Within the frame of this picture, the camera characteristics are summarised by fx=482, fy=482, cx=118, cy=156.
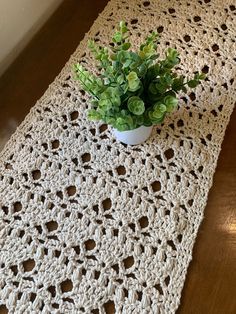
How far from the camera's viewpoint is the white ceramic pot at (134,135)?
31.7 inches

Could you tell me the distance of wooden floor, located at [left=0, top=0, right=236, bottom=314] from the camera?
2.27ft

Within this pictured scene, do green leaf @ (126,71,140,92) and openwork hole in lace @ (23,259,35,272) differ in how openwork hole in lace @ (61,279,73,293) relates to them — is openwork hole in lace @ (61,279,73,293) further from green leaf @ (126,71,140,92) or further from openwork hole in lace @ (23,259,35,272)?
green leaf @ (126,71,140,92)

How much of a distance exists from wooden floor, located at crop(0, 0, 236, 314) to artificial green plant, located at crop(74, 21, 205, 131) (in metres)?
0.16

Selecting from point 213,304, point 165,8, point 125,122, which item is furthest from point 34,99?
point 213,304

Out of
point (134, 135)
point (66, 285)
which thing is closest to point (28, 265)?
point (66, 285)

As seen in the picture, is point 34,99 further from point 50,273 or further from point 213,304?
point 213,304

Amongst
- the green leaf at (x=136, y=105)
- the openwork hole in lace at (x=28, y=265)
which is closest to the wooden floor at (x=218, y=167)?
the openwork hole in lace at (x=28, y=265)

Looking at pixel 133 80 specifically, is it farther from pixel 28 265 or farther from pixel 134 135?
pixel 28 265

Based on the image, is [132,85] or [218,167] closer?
[132,85]

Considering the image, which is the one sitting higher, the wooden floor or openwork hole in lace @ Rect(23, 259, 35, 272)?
the wooden floor

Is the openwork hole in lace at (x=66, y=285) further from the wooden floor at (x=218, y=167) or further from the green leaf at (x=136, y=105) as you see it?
the green leaf at (x=136, y=105)

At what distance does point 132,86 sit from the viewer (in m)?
0.70

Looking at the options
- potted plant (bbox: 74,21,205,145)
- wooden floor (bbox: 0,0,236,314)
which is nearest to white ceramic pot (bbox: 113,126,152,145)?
potted plant (bbox: 74,21,205,145)

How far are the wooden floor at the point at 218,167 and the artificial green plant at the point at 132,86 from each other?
158mm
